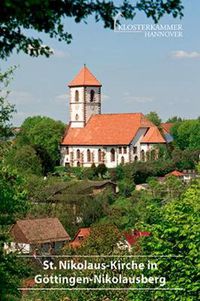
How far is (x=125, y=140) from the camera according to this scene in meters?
62.6

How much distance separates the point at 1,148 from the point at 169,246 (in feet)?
10.2

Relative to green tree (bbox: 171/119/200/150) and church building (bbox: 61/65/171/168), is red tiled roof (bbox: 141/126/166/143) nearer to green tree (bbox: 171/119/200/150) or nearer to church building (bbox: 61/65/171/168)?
church building (bbox: 61/65/171/168)

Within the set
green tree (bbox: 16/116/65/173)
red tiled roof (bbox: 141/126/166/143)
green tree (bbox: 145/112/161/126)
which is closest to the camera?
red tiled roof (bbox: 141/126/166/143)

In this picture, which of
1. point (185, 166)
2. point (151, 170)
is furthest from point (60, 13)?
point (185, 166)

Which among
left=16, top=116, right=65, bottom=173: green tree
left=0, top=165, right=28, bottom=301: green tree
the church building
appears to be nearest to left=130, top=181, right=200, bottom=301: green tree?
left=0, top=165, right=28, bottom=301: green tree

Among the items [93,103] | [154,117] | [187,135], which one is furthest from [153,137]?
[154,117]

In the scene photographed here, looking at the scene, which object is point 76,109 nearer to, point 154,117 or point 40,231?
point 154,117

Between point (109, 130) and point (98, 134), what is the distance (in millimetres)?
1305

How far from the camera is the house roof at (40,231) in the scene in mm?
27094

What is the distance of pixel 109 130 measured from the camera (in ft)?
209

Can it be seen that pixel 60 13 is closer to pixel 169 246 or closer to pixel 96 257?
pixel 169 246

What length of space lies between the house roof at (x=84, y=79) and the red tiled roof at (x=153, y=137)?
841 cm

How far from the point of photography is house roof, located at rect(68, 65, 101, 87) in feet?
224

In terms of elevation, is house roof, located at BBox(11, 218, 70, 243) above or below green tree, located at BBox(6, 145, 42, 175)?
below
